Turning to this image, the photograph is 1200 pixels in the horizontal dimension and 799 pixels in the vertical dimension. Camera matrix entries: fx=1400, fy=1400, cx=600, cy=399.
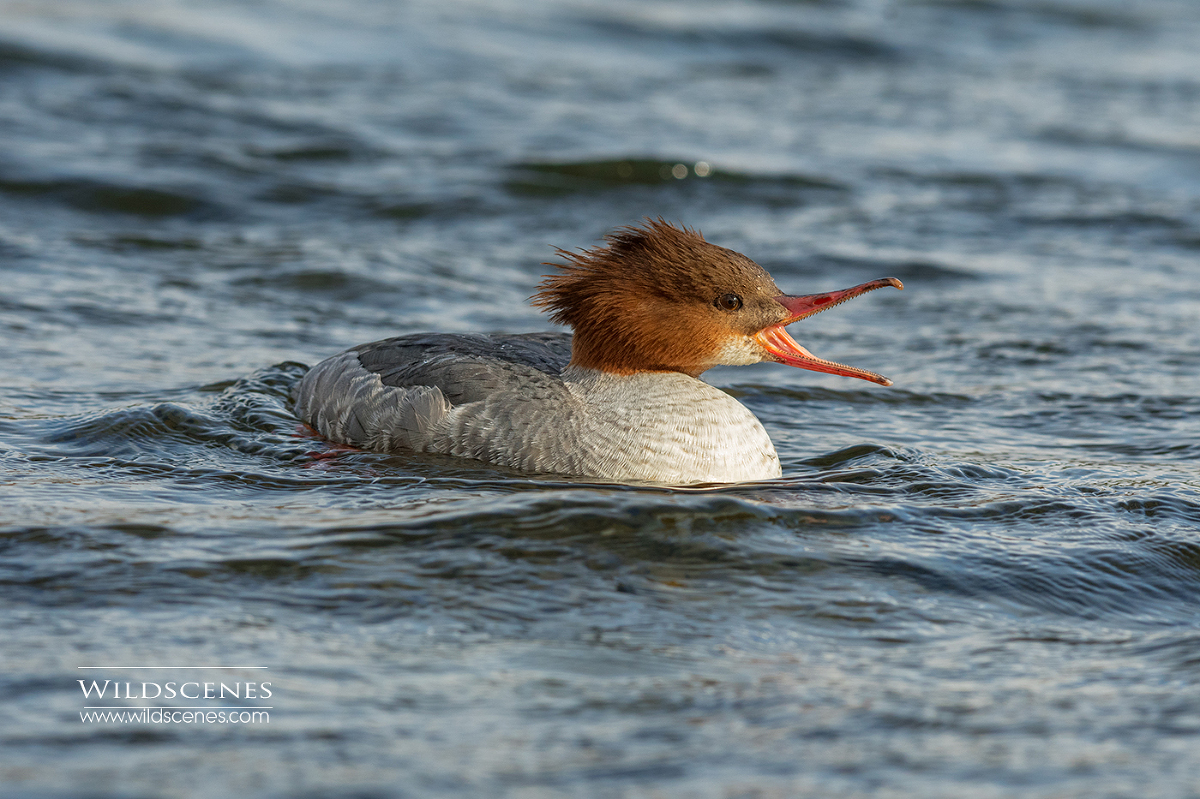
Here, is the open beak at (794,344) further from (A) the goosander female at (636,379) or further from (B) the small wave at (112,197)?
(B) the small wave at (112,197)

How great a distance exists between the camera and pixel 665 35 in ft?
58.4

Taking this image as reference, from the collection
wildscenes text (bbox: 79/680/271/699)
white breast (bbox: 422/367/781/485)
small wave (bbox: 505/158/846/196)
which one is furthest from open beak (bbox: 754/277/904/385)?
small wave (bbox: 505/158/846/196)

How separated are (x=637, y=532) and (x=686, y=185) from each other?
24.9ft

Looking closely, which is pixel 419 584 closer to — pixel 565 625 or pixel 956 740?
pixel 565 625

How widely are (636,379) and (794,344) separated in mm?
719

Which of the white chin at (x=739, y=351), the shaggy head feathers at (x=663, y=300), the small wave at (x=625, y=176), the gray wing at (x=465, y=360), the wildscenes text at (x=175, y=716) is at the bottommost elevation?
the wildscenes text at (x=175, y=716)

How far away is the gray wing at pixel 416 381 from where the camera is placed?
6297mm

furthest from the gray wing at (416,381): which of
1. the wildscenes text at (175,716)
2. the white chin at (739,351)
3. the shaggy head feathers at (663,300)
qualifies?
the wildscenes text at (175,716)

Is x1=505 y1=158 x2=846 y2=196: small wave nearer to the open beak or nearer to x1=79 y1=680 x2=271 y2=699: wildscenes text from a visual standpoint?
the open beak

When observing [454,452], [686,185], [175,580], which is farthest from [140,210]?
[175,580]

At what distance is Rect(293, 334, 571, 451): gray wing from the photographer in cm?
630

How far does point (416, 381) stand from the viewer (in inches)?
255

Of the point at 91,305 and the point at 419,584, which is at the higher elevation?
the point at 91,305

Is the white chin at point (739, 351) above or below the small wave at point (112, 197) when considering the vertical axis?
below
